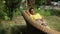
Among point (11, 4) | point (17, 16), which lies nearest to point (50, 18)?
point (17, 16)

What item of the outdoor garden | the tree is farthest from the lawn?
the tree

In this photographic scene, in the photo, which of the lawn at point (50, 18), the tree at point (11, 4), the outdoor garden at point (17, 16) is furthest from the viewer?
the lawn at point (50, 18)

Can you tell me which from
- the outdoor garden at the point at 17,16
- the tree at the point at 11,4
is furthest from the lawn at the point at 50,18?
the tree at the point at 11,4

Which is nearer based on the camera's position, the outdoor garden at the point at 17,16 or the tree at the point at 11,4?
the outdoor garden at the point at 17,16

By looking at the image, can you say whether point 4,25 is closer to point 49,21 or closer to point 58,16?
point 49,21

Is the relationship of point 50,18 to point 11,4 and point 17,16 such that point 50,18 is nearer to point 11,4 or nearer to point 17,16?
point 17,16

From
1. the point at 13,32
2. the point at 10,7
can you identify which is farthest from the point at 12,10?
the point at 13,32

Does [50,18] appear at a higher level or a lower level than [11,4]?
lower

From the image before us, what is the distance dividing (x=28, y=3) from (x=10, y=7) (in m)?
1.51

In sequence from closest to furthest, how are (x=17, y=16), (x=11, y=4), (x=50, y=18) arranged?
1. (x=11, y=4)
2. (x=17, y=16)
3. (x=50, y=18)

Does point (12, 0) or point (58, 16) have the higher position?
point (12, 0)

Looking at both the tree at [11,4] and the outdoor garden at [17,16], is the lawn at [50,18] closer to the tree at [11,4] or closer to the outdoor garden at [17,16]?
the outdoor garden at [17,16]

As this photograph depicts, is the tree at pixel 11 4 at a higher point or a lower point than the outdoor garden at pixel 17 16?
higher

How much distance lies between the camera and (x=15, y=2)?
883cm
